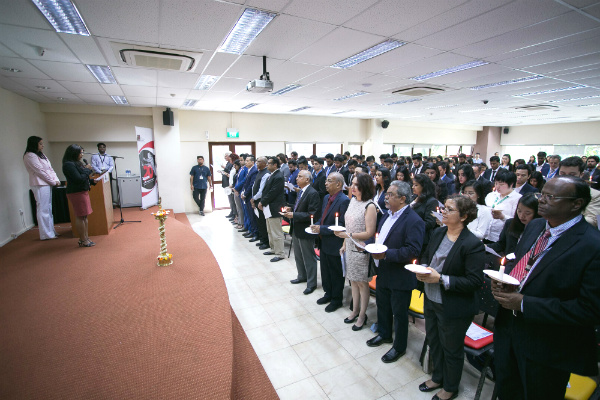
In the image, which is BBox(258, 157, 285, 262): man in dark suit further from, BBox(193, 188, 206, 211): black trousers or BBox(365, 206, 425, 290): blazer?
BBox(193, 188, 206, 211): black trousers

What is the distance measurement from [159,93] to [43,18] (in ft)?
11.7

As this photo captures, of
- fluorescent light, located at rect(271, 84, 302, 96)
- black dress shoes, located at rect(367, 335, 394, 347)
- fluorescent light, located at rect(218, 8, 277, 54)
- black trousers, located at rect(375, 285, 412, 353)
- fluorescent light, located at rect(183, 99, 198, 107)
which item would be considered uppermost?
fluorescent light, located at rect(183, 99, 198, 107)

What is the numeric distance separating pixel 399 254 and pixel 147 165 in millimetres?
7569

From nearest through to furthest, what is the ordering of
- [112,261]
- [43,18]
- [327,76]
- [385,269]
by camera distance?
1. [385,269]
2. [43,18]
3. [112,261]
4. [327,76]

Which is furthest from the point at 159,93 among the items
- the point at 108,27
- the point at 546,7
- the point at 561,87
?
the point at 561,87

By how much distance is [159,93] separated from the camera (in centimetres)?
623

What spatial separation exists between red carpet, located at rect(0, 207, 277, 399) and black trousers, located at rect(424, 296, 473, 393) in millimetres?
1339

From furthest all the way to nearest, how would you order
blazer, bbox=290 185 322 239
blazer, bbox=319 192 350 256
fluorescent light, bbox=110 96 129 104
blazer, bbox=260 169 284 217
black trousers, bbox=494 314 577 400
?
fluorescent light, bbox=110 96 129 104 → blazer, bbox=260 169 284 217 → blazer, bbox=290 185 322 239 → blazer, bbox=319 192 350 256 → black trousers, bbox=494 314 577 400

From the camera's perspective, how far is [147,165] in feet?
25.5

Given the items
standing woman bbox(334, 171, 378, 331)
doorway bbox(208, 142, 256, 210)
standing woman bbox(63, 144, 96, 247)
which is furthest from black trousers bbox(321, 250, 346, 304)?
doorway bbox(208, 142, 256, 210)

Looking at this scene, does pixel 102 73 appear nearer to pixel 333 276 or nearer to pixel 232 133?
pixel 232 133

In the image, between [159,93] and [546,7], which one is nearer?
[546,7]

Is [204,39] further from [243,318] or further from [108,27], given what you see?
[243,318]

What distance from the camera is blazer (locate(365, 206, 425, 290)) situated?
7.66 feet
